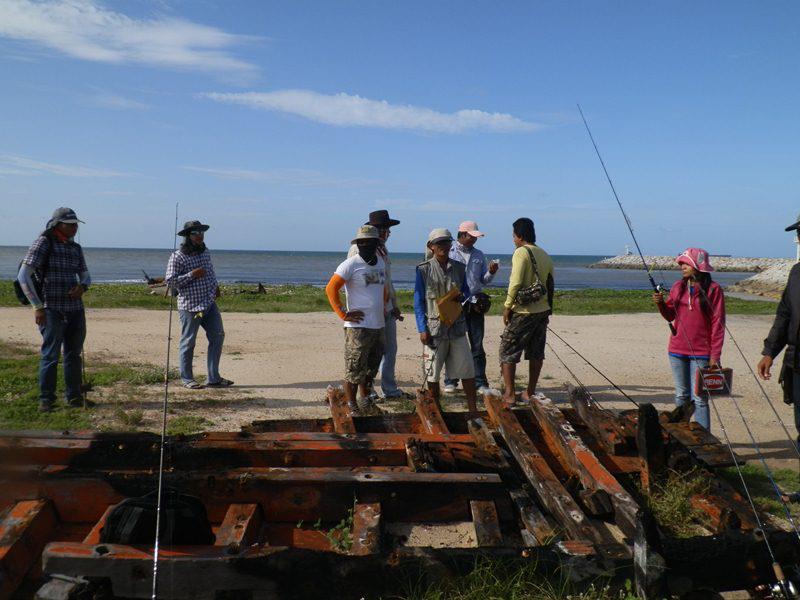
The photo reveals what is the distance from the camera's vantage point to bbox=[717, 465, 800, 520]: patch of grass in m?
4.76

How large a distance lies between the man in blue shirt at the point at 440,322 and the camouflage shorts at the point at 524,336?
60 cm

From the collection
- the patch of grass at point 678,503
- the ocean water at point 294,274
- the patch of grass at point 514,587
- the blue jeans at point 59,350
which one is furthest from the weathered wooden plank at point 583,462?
the ocean water at point 294,274

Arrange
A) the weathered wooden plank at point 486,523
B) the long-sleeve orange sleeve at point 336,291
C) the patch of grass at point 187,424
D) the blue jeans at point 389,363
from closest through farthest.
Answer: the weathered wooden plank at point 486,523 → the patch of grass at point 187,424 → the long-sleeve orange sleeve at point 336,291 → the blue jeans at point 389,363

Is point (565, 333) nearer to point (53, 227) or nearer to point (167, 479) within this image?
point (53, 227)

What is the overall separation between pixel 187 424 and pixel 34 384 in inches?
122

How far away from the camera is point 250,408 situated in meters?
7.70

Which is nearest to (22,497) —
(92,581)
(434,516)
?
(92,581)

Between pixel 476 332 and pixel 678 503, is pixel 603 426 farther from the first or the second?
pixel 476 332

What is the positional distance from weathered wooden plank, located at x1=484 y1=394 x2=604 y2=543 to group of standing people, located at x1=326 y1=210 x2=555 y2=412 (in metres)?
2.07

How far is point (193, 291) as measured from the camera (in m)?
A: 8.43

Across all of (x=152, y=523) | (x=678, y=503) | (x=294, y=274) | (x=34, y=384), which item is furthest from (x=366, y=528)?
(x=294, y=274)

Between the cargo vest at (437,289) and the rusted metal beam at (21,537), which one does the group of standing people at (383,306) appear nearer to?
the cargo vest at (437,289)

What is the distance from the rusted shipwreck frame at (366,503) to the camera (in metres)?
2.63

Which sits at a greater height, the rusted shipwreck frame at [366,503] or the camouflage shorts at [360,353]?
the camouflage shorts at [360,353]
